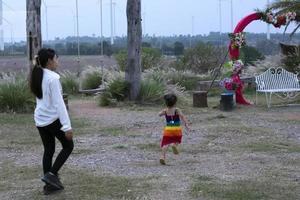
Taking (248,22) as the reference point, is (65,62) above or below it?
below

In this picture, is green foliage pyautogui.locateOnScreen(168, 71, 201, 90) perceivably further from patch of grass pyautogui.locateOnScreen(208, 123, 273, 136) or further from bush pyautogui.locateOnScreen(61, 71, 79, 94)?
patch of grass pyautogui.locateOnScreen(208, 123, 273, 136)

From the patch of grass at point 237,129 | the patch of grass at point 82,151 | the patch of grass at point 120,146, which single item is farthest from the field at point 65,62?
the patch of grass at point 82,151

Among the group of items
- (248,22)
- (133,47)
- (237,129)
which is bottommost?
(237,129)

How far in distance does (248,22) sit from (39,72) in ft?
39.8

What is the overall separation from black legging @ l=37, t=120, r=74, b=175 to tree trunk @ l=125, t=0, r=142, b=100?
10.7 metres

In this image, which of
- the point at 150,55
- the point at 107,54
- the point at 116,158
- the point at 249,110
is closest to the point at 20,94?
the point at 249,110

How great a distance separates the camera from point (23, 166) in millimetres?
8719

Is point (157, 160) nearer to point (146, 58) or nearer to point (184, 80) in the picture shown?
point (184, 80)

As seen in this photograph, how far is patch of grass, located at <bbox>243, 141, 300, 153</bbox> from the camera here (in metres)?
9.59

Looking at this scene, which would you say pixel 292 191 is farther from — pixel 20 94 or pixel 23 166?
pixel 20 94

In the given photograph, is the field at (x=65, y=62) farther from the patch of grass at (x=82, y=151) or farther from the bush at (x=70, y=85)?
the patch of grass at (x=82, y=151)

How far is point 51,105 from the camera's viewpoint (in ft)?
22.2

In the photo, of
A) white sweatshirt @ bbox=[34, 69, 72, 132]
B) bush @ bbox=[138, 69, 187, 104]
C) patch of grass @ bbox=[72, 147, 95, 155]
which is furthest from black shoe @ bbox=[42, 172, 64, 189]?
bush @ bbox=[138, 69, 187, 104]

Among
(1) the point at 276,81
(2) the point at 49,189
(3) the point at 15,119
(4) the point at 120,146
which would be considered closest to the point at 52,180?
(2) the point at 49,189
